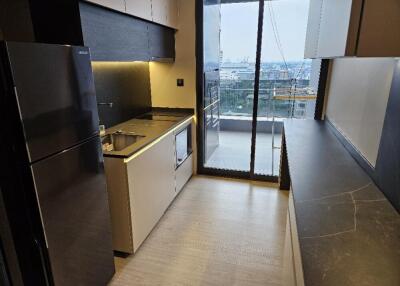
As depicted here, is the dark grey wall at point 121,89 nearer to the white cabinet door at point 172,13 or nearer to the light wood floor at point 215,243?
the white cabinet door at point 172,13

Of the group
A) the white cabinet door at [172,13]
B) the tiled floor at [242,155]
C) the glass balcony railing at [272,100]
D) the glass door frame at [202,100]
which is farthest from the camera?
the tiled floor at [242,155]

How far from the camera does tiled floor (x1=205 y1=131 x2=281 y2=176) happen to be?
12.9 feet

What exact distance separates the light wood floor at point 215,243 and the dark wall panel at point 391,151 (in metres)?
1.07

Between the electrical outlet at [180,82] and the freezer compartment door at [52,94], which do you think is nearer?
the freezer compartment door at [52,94]

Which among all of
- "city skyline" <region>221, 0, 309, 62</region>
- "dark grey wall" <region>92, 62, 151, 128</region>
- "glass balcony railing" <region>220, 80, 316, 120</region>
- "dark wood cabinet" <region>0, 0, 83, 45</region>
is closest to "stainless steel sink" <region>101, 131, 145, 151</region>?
"dark grey wall" <region>92, 62, 151, 128</region>

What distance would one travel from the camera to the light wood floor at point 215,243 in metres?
2.04

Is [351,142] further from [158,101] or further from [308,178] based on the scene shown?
[158,101]

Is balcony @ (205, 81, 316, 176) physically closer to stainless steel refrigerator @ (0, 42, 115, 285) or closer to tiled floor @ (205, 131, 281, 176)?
tiled floor @ (205, 131, 281, 176)

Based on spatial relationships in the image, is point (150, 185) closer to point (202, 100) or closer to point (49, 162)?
point (49, 162)

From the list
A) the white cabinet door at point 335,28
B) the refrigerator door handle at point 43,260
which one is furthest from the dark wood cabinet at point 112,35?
the white cabinet door at point 335,28

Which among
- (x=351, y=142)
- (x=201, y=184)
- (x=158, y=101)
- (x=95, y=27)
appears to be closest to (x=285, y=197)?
(x=201, y=184)

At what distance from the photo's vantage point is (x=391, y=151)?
1.33 m

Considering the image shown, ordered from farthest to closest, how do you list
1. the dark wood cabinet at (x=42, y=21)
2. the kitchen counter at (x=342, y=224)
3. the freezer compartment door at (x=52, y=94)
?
the dark wood cabinet at (x=42, y=21) < the freezer compartment door at (x=52, y=94) < the kitchen counter at (x=342, y=224)

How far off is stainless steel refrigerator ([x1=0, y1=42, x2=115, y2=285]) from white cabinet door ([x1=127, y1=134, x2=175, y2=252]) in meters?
0.39
